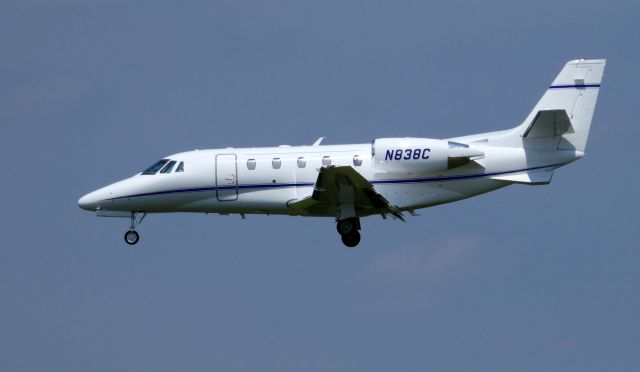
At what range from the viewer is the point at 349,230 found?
48469 mm

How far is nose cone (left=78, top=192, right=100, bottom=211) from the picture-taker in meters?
50.5

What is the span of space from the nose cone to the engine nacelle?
8.24 meters

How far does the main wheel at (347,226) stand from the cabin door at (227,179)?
3011 mm

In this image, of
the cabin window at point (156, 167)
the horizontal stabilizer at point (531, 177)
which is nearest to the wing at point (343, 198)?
the horizontal stabilizer at point (531, 177)

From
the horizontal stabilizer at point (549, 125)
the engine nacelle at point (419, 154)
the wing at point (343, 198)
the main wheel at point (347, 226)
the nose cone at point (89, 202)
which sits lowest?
the main wheel at point (347, 226)

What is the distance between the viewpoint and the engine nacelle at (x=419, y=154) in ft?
156

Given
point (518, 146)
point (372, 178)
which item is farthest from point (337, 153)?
point (518, 146)

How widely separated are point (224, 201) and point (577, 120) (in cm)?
985

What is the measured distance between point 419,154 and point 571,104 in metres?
4.44

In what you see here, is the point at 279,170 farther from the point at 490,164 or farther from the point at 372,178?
the point at 490,164

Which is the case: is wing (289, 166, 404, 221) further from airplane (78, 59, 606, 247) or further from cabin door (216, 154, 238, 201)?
cabin door (216, 154, 238, 201)

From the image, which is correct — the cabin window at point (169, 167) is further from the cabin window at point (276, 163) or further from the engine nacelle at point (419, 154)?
the engine nacelle at point (419, 154)

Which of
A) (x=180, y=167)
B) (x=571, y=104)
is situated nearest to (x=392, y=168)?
(x=571, y=104)

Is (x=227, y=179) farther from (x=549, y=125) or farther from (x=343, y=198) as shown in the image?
(x=549, y=125)
